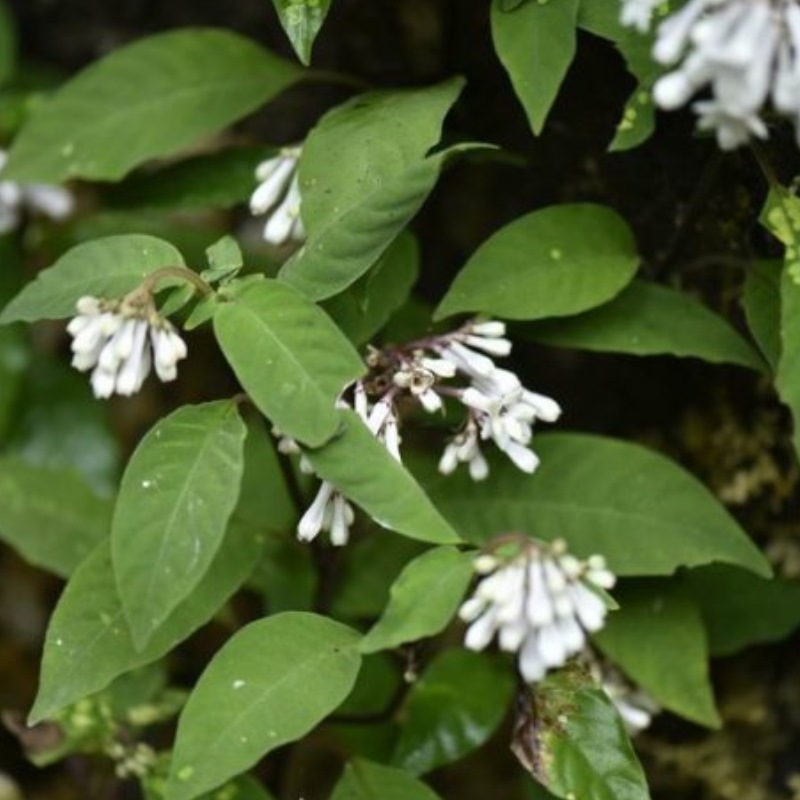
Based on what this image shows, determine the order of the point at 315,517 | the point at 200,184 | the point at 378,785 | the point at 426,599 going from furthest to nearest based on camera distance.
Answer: the point at 200,184
the point at 378,785
the point at 315,517
the point at 426,599

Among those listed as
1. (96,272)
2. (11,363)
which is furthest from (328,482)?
(11,363)

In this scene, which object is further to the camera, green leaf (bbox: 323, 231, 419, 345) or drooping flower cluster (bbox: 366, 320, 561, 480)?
green leaf (bbox: 323, 231, 419, 345)

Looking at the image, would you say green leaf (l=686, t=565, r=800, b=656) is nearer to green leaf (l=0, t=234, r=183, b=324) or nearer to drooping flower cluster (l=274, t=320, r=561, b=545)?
drooping flower cluster (l=274, t=320, r=561, b=545)

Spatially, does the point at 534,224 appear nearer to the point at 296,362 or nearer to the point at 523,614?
the point at 296,362

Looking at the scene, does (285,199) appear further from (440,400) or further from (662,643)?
(662,643)

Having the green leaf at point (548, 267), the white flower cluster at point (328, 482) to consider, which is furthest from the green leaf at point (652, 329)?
the white flower cluster at point (328, 482)

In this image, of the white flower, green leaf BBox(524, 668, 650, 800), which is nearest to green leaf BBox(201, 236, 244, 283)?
the white flower

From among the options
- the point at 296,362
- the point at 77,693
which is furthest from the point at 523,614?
the point at 77,693

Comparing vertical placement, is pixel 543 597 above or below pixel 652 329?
above
